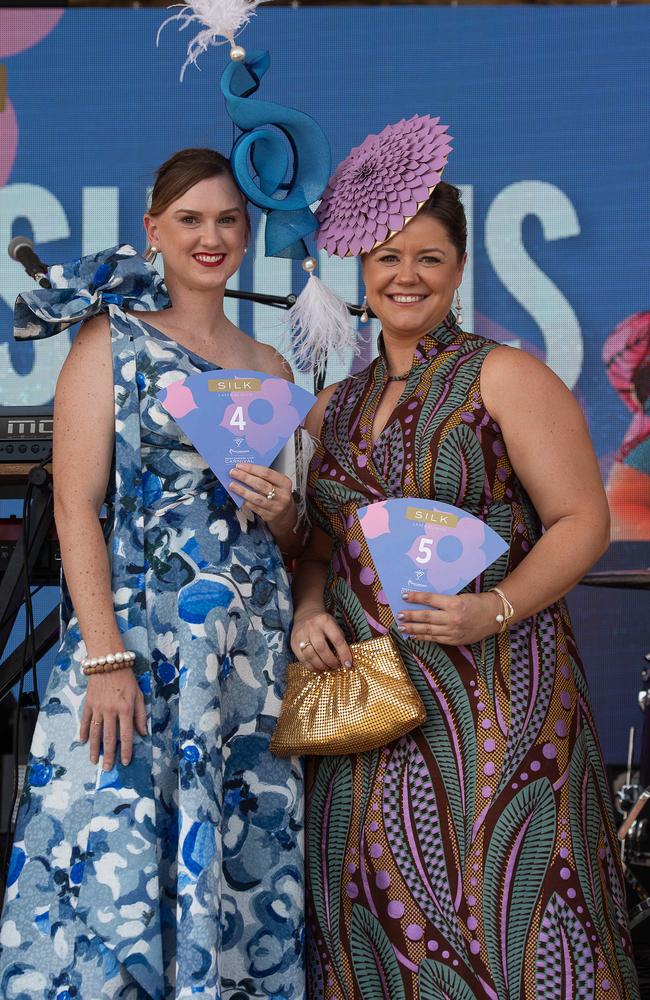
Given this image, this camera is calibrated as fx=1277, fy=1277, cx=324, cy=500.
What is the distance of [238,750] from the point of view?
6.48ft

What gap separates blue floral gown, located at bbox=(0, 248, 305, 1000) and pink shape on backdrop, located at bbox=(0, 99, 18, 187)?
2238 mm

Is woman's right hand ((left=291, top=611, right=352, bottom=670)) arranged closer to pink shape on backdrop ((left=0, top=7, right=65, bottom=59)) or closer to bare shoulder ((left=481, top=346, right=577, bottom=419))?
bare shoulder ((left=481, top=346, right=577, bottom=419))

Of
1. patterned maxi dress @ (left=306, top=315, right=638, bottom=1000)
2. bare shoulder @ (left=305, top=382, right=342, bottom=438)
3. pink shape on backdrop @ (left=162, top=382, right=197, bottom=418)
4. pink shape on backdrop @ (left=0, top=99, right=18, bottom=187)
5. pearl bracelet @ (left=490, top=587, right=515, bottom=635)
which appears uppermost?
pink shape on backdrop @ (left=0, top=99, right=18, bottom=187)

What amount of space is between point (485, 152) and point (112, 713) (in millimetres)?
2747

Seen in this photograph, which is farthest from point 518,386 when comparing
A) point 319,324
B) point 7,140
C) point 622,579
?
point 7,140

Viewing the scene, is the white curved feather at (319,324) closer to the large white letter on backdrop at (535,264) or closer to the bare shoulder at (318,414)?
the bare shoulder at (318,414)

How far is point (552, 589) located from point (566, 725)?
0.69ft

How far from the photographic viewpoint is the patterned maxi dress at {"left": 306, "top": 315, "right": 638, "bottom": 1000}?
186 centimetres

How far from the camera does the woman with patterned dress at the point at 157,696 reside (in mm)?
1832

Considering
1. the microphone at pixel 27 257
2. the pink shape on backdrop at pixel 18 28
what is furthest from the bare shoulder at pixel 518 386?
the pink shape on backdrop at pixel 18 28

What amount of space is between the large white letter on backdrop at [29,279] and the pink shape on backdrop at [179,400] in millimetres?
2250

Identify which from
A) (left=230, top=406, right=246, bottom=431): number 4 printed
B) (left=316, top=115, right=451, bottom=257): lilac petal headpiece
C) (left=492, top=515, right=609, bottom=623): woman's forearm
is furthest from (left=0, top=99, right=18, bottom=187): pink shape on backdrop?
(left=492, top=515, right=609, bottom=623): woman's forearm

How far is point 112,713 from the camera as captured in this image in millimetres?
1885

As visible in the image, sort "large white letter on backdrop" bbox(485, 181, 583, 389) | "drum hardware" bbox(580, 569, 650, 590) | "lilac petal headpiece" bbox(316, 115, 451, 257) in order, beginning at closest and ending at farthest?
"lilac petal headpiece" bbox(316, 115, 451, 257), "drum hardware" bbox(580, 569, 650, 590), "large white letter on backdrop" bbox(485, 181, 583, 389)
